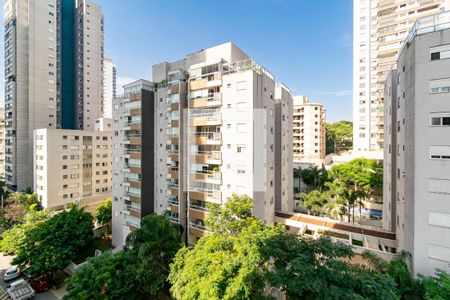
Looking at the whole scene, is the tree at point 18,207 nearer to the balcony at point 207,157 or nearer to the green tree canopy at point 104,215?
the green tree canopy at point 104,215

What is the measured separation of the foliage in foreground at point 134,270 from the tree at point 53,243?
22.9ft

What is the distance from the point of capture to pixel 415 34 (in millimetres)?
13305

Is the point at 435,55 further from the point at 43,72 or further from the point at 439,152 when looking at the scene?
the point at 43,72

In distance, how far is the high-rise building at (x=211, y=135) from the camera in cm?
1995

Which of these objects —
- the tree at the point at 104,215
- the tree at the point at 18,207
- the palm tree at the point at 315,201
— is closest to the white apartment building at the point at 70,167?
the tree at the point at 18,207

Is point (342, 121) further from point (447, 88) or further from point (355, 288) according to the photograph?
point (355, 288)

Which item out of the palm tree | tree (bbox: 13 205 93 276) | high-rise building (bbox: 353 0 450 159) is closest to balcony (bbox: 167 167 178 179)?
tree (bbox: 13 205 93 276)

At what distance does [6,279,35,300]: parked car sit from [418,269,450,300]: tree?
3046 cm

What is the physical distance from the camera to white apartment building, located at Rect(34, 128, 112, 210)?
124 feet

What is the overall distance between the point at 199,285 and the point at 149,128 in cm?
1957

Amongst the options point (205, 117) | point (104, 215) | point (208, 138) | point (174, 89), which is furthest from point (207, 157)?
point (104, 215)

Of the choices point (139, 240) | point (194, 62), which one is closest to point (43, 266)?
point (139, 240)

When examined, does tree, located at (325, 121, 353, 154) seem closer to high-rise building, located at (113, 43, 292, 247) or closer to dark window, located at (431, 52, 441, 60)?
high-rise building, located at (113, 43, 292, 247)

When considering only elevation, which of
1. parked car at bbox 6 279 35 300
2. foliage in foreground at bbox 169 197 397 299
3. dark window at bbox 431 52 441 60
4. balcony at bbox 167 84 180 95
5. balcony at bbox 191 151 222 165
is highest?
balcony at bbox 167 84 180 95
